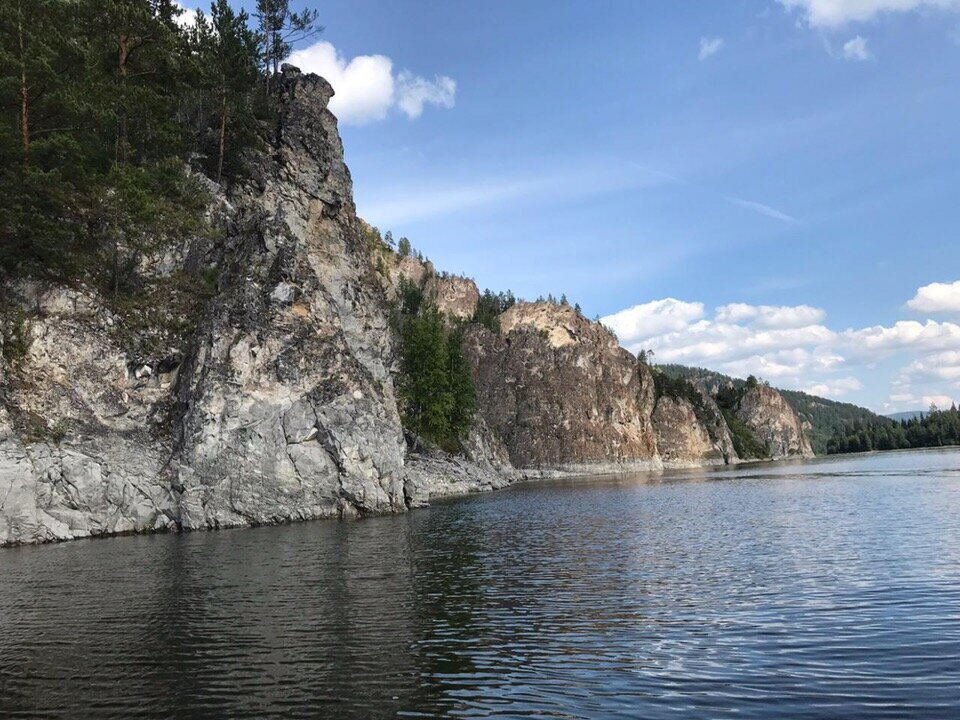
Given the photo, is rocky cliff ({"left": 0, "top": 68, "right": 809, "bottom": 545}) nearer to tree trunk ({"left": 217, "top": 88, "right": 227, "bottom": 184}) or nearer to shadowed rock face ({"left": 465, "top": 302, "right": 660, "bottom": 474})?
tree trunk ({"left": 217, "top": 88, "right": 227, "bottom": 184})

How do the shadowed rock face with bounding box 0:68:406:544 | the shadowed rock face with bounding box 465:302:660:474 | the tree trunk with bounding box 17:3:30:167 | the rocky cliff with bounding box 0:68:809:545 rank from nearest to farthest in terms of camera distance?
the shadowed rock face with bounding box 0:68:406:544, the rocky cliff with bounding box 0:68:809:545, the tree trunk with bounding box 17:3:30:167, the shadowed rock face with bounding box 465:302:660:474

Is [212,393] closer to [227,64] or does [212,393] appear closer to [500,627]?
[500,627]

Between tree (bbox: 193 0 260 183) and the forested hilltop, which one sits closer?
the forested hilltop

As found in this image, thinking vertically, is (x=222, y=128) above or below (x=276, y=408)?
above

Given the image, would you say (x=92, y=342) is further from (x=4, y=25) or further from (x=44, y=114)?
(x=4, y=25)

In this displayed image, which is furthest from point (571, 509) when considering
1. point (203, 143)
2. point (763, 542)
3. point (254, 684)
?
point (203, 143)

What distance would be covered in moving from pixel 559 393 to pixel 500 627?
485ft

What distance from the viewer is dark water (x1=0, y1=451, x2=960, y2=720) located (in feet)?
42.9

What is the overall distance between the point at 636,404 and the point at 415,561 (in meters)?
163

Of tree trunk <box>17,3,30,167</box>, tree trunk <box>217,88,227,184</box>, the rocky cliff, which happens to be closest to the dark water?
the rocky cliff

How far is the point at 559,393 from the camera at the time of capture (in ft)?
542

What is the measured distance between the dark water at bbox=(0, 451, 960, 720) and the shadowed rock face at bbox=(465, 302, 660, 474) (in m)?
114

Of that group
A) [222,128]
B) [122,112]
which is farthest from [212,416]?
[222,128]

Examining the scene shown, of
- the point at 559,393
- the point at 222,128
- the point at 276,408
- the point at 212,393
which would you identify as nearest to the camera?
the point at 212,393
